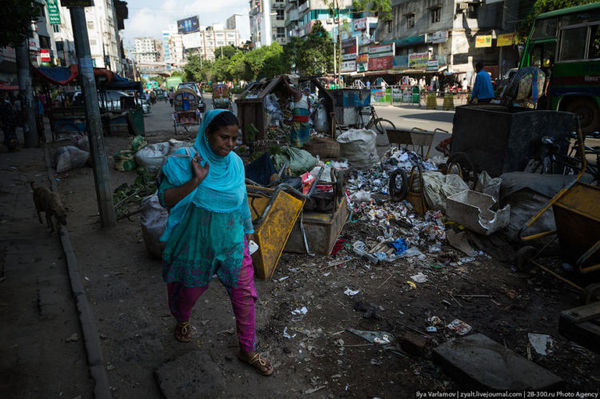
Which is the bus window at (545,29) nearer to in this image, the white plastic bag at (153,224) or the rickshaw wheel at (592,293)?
the rickshaw wheel at (592,293)

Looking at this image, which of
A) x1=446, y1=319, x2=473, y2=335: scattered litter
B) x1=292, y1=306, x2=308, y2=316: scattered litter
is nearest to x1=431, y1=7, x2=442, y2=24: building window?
x1=446, y1=319, x2=473, y2=335: scattered litter

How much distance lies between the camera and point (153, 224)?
A: 4102 millimetres

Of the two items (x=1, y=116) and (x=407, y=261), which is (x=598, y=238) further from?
(x=1, y=116)

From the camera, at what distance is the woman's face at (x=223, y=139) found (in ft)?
6.88

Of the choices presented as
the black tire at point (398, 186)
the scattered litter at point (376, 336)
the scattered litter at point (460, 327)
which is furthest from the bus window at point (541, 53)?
the scattered litter at point (376, 336)

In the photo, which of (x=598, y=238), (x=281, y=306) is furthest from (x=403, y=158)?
(x=281, y=306)

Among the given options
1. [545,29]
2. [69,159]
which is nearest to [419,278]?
[69,159]

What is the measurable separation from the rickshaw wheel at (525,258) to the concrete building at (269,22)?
79.0 meters

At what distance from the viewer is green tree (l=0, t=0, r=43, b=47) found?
691 centimetres

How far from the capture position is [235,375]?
2.55 m

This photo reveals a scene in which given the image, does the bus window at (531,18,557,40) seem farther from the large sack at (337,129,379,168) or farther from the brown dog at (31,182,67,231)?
the brown dog at (31,182,67,231)

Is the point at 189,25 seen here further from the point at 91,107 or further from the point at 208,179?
the point at 208,179

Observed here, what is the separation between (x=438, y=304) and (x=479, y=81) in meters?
7.71

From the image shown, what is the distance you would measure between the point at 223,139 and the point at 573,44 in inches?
505
